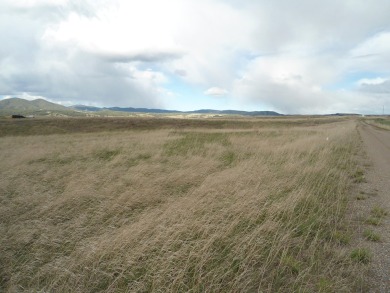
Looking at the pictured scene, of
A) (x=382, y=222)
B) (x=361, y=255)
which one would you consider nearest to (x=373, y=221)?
(x=382, y=222)

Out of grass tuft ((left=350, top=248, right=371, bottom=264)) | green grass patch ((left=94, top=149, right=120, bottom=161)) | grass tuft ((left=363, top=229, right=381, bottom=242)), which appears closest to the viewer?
grass tuft ((left=350, top=248, right=371, bottom=264))

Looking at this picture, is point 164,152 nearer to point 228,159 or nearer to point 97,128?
point 228,159

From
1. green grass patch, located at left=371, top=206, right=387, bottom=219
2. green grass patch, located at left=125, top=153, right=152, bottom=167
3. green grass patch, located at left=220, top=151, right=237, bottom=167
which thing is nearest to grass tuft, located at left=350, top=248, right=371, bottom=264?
green grass patch, located at left=371, top=206, right=387, bottom=219

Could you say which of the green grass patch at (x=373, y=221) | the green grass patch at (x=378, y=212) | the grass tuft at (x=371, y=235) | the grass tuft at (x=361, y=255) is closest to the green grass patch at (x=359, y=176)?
the green grass patch at (x=378, y=212)

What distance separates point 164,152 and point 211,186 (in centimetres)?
939

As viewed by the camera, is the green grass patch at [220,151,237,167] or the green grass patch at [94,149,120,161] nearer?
the green grass patch at [220,151,237,167]

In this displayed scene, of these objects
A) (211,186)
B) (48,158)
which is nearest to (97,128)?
(48,158)

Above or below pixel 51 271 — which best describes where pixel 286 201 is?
above

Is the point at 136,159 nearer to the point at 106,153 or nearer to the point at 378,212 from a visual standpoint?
the point at 106,153

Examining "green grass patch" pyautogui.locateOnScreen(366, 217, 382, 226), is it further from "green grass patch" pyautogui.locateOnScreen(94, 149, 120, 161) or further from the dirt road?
"green grass patch" pyautogui.locateOnScreen(94, 149, 120, 161)

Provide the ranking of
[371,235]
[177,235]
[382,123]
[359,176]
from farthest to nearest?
[382,123] < [359,176] < [371,235] < [177,235]

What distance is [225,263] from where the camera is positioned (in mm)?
4250

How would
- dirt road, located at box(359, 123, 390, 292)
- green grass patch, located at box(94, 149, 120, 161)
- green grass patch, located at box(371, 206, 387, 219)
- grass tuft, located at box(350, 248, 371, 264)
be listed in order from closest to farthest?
dirt road, located at box(359, 123, 390, 292)
grass tuft, located at box(350, 248, 371, 264)
green grass patch, located at box(371, 206, 387, 219)
green grass patch, located at box(94, 149, 120, 161)

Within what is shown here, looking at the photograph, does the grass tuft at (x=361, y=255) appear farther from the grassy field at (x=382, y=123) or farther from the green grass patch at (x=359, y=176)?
the grassy field at (x=382, y=123)
